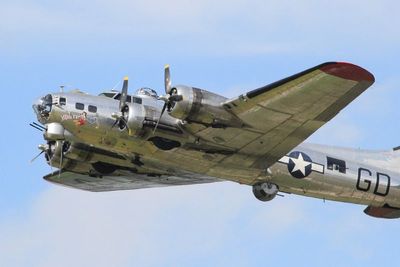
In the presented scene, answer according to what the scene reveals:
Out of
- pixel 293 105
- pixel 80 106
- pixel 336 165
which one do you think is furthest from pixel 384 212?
pixel 80 106

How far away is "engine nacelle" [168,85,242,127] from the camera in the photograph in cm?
3375

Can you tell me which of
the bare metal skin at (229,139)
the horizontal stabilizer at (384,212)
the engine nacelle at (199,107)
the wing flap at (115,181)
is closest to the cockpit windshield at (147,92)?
the bare metal skin at (229,139)

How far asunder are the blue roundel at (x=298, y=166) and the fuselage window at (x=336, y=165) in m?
0.78

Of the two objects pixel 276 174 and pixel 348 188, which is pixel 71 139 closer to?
pixel 276 174

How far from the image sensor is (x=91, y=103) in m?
35.7

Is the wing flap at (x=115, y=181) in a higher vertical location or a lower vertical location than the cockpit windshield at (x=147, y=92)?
lower

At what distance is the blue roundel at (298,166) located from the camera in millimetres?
37969

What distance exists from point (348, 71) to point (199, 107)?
4.85 m

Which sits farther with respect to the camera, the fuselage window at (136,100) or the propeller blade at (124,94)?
the fuselage window at (136,100)

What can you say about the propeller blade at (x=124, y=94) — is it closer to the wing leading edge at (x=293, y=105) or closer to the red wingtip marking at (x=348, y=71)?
the wing leading edge at (x=293, y=105)

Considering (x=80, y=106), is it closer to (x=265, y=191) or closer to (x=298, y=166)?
(x=265, y=191)

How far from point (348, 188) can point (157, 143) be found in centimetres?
726

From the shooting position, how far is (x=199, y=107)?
33.9 metres

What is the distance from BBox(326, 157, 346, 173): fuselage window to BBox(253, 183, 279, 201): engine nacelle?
80.4 inches
